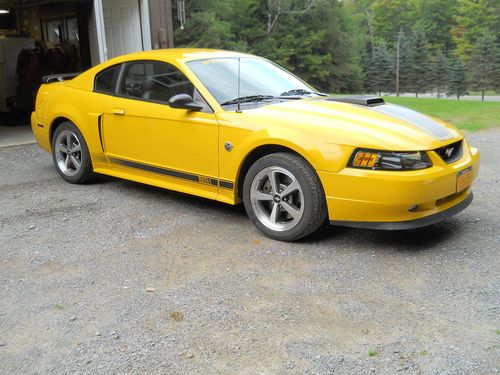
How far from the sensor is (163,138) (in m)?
4.81

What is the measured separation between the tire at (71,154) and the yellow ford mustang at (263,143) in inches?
0.7

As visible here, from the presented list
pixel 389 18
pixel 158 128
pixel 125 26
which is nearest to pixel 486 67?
pixel 389 18

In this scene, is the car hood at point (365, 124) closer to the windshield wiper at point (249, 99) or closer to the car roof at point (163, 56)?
the windshield wiper at point (249, 99)

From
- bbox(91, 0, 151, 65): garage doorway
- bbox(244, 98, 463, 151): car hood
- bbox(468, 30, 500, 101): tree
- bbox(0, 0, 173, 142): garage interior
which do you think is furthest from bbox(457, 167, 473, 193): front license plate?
bbox(468, 30, 500, 101): tree

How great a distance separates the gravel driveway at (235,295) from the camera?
2.57m

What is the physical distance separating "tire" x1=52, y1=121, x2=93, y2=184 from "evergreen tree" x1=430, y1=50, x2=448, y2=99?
1685 inches

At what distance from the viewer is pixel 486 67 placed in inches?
1564

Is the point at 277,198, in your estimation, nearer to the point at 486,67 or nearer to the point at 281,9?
the point at 486,67

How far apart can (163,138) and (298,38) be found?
45.2 m

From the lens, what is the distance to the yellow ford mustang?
371 cm

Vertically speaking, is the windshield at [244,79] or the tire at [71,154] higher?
the windshield at [244,79]

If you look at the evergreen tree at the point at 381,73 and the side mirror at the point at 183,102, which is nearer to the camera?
the side mirror at the point at 183,102

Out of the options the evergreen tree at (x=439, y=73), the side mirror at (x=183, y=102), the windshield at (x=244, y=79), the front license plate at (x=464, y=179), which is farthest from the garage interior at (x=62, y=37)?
the evergreen tree at (x=439, y=73)

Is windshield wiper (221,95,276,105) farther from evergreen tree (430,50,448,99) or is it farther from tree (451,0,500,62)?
tree (451,0,500,62)
